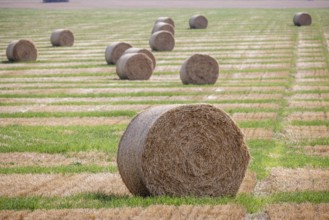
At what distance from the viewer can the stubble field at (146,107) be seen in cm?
1278

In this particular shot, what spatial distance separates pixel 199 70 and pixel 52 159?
15536mm

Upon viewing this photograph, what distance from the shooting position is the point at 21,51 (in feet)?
139

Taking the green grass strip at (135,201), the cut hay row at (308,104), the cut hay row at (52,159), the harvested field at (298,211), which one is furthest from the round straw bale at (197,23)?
the harvested field at (298,211)

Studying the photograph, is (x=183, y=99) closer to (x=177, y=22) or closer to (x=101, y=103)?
(x=101, y=103)

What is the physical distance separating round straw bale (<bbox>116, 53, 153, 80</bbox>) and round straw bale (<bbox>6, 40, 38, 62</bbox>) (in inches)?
361

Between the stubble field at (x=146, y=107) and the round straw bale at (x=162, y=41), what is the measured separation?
4.64ft

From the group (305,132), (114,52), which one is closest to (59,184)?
(305,132)

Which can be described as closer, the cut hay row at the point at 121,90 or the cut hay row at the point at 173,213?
the cut hay row at the point at 173,213

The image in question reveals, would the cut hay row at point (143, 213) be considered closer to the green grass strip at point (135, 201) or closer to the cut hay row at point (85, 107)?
the green grass strip at point (135, 201)

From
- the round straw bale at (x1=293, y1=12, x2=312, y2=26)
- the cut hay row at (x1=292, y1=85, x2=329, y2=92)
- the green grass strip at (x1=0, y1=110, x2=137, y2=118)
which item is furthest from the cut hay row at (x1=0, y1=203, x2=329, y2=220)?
the round straw bale at (x1=293, y1=12, x2=312, y2=26)

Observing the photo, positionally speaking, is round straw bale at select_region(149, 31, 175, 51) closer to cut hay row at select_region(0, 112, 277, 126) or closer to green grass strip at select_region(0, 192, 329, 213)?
cut hay row at select_region(0, 112, 277, 126)

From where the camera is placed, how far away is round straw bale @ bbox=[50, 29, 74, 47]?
171 ft

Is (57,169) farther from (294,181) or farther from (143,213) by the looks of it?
Answer: (294,181)

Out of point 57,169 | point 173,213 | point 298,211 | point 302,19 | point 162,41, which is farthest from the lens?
point 302,19
